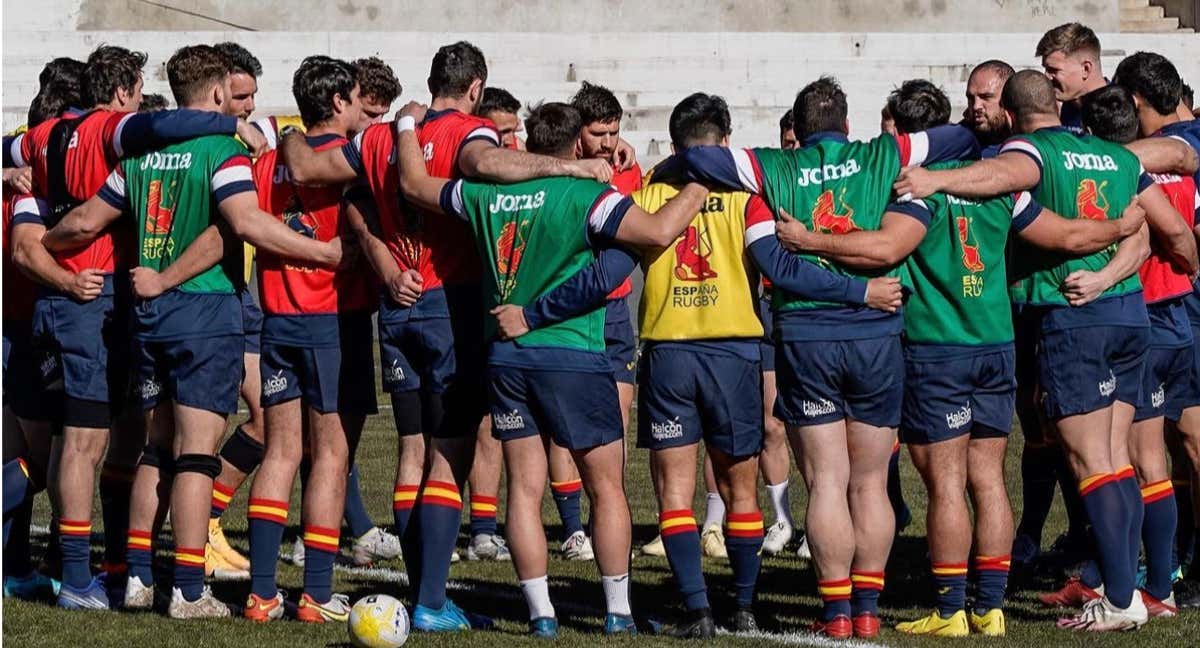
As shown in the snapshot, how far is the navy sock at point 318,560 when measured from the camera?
8.01m

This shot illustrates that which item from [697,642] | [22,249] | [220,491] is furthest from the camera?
[220,491]

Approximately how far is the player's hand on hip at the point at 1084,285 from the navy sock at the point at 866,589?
1.41m

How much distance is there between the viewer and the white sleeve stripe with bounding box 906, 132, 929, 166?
25.1 feet

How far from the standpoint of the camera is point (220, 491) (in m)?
9.45

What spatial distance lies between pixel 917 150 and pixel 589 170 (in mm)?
1324

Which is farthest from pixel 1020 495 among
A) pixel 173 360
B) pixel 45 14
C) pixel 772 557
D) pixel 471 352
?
pixel 45 14

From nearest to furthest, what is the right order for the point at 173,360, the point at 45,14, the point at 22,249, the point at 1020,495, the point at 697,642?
the point at 697,642
the point at 173,360
the point at 22,249
the point at 1020,495
the point at 45,14

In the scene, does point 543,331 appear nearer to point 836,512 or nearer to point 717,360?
point 717,360

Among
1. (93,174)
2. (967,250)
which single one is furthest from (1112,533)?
(93,174)

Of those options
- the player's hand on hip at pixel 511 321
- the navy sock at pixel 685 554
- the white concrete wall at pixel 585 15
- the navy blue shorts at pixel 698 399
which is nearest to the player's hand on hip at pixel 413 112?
the player's hand on hip at pixel 511 321

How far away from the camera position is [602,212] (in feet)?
24.2

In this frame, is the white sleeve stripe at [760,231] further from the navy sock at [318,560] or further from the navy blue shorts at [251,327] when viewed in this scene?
the navy blue shorts at [251,327]

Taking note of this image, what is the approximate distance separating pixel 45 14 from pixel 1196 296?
2220 cm

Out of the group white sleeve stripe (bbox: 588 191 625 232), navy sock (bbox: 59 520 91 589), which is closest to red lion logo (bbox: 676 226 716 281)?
white sleeve stripe (bbox: 588 191 625 232)
